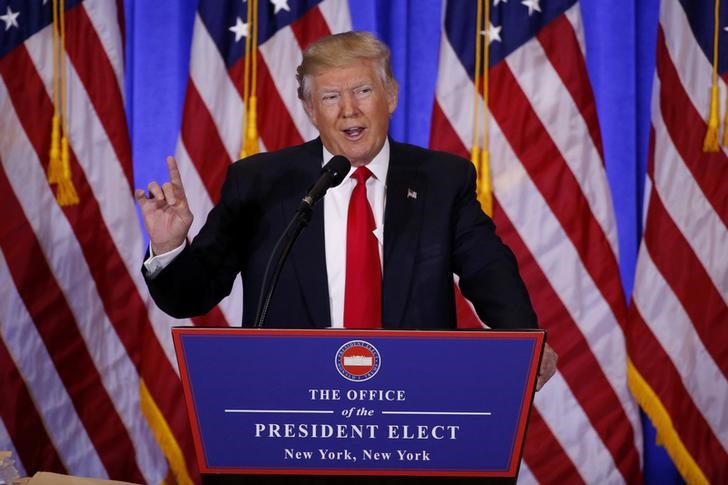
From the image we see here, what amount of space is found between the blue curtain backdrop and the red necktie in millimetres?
1685

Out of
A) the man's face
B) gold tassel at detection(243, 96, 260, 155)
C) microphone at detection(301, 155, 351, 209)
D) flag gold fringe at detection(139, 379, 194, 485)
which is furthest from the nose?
flag gold fringe at detection(139, 379, 194, 485)

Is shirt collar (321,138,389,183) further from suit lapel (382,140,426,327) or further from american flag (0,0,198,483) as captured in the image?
american flag (0,0,198,483)

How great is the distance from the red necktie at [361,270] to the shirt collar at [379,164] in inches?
3.2

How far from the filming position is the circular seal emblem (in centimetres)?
132

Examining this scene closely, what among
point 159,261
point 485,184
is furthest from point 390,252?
point 485,184

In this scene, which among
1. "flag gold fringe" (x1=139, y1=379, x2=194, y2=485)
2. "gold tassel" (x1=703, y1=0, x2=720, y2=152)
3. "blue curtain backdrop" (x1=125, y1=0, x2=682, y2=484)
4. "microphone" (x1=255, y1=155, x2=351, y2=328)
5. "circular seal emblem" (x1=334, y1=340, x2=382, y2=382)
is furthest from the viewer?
"blue curtain backdrop" (x1=125, y1=0, x2=682, y2=484)

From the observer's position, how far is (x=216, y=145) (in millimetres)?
3576

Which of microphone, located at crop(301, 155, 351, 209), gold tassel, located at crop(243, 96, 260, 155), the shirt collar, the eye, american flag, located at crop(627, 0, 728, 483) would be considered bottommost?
american flag, located at crop(627, 0, 728, 483)

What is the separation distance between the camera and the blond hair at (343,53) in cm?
212

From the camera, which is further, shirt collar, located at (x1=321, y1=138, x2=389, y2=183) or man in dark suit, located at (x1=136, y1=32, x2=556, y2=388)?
shirt collar, located at (x1=321, y1=138, x2=389, y2=183)

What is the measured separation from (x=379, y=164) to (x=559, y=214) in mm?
1530

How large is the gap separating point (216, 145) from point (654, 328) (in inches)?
71.5

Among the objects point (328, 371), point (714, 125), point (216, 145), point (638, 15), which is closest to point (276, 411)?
point (328, 371)

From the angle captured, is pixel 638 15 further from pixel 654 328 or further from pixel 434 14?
pixel 654 328
